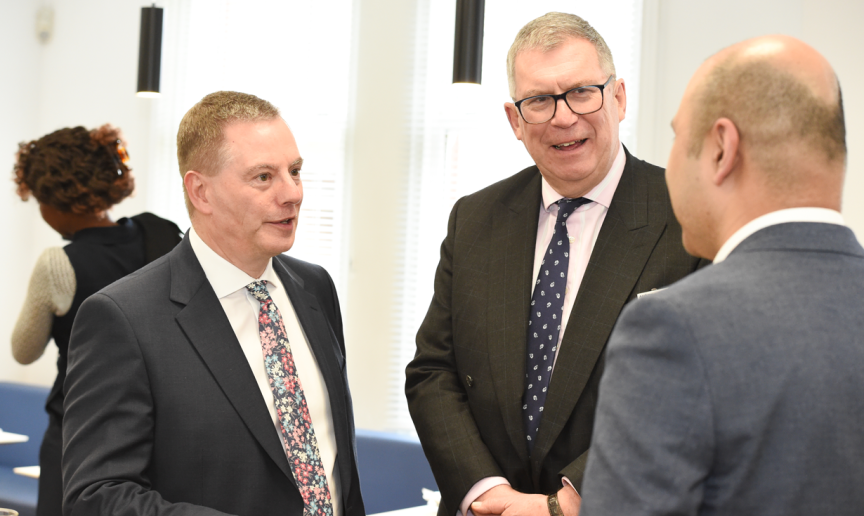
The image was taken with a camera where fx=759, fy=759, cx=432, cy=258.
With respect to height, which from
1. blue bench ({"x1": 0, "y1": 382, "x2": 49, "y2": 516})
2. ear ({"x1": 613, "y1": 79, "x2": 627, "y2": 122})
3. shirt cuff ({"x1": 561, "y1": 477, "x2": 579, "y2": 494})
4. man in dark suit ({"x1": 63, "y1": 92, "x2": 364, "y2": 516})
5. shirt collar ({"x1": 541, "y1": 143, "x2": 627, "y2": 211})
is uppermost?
ear ({"x1": 613, "y1": 79, "x2": 627, "y2": 122})

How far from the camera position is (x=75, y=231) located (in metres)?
2.90

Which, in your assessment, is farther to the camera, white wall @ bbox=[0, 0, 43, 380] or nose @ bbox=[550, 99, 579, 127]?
white wall @ bbox=[0, 0, 43, 380]

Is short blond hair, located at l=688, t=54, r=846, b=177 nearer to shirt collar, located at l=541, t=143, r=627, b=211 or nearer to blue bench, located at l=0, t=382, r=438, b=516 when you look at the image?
shirt collar, located at l=541, t=143, r=627, b=211

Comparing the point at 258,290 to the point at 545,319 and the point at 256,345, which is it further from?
the point at 545,319

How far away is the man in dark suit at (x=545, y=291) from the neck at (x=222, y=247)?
0.48m

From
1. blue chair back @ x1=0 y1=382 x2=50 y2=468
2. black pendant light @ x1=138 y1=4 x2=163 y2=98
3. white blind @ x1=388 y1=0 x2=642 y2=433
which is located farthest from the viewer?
blue chair back @ x1=0 y1=382 x2=50 y2=468

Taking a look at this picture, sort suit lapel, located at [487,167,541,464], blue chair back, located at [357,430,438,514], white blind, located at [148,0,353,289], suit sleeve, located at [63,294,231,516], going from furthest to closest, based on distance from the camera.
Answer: white blind, located at [148,0,353,289], blue chair back, located at [357,430,438,514], suit lapel, located at [487,167,541,464], suit sleeve, located at [63,294,231,516]

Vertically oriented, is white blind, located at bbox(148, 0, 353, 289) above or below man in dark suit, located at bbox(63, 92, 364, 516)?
above

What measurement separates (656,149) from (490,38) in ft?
3.88

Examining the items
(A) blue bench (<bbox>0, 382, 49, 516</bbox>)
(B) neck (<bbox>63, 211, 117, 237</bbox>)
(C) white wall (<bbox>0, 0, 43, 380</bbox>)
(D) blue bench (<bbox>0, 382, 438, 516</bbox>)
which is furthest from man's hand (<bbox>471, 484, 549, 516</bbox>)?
(C) white wall (<bbox>0, 0, 43, 380</bbox>)

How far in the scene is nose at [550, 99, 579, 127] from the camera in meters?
1.76

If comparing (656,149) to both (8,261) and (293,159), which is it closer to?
(293,159)

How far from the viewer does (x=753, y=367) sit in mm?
913

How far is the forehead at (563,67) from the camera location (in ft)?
5.82
